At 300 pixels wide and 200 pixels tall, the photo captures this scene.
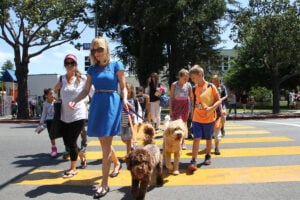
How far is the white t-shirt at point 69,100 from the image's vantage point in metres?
6.46

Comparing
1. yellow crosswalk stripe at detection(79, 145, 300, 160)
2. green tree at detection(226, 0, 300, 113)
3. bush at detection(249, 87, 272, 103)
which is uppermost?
green tree at detection(226, 0, 300, 113)

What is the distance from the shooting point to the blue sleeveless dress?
5.37 meters

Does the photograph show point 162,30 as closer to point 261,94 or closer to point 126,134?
point 126,134

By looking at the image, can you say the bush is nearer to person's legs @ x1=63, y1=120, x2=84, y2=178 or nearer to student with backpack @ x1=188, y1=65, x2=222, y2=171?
student with backpack @ x1=188, y1=65, x2=222, y2=171

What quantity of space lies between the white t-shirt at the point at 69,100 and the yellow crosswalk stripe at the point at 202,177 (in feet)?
3.40

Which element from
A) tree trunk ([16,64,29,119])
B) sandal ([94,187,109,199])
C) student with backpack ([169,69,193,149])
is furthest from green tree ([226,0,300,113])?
sandal ([94,187,109,199])

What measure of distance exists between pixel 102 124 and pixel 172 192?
1434 mm

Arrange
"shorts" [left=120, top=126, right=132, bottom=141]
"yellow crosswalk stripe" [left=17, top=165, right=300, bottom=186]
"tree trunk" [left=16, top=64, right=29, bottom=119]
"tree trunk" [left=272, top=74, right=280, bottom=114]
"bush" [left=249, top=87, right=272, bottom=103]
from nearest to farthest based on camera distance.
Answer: "yellow crosswalk stripe" [left=17, top=165, right=300, bottom=186]
"shorts" [left=120, top=126, right=132, bottom=141]
"tree trunk" [left=16, top=64, right=29, bottom=119]
"tree trunk" [left=272, top=74, right=280, bottom=114]
"bush" [left=249, top=87, right=272, bottom=103]

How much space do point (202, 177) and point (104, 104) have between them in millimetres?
2202

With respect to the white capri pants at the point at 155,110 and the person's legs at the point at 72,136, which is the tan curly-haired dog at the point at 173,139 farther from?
the white capri pants at the point at 155,110

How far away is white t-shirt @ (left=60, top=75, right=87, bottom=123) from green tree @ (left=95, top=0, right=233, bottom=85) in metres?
19.7

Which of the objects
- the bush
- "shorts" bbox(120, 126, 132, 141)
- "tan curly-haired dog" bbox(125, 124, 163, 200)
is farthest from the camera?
the bush

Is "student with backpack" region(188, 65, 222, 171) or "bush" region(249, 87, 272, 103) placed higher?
"bush" region(249, 87, 272, 103)

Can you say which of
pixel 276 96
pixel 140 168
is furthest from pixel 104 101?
pixel 276 96
